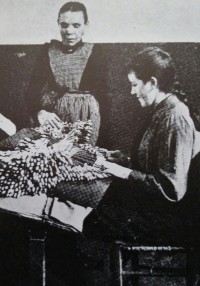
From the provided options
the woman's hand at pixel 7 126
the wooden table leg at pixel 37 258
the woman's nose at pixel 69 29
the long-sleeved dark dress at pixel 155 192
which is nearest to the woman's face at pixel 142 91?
the long-sleeved dark dress at pixel 155 192

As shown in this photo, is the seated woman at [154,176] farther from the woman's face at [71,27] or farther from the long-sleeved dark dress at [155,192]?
the woman's face at [71,27]

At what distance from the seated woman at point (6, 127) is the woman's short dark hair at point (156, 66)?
75 centimetres

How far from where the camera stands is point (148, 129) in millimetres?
2215

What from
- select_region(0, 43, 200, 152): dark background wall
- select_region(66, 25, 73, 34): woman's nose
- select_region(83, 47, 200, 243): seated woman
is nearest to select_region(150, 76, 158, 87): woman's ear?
select_region(83, 47, 200, 243): seated woman

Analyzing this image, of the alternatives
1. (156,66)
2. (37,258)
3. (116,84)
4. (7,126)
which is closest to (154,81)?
(156,66)

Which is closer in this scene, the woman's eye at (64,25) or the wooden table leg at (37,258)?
the wooden table leg at (37,258)

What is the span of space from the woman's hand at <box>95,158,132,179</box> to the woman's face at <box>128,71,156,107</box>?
1.26 feet

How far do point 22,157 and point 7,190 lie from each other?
0.66ft

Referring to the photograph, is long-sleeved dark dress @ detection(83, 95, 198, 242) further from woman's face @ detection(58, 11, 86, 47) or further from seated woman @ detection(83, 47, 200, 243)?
woman's face @ detection(58, 11, 86, 47)

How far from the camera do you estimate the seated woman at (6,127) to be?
2234 mm

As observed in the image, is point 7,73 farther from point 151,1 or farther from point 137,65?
point 151,1

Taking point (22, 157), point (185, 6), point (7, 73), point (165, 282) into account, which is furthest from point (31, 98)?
point (165, 282)

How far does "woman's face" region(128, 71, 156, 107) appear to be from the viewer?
88.6 inches

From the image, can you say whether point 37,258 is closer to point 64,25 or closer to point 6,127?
point 6,127
